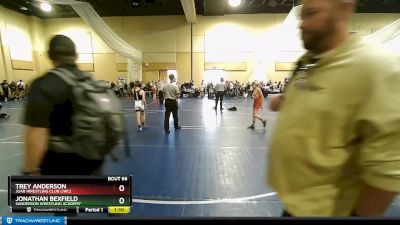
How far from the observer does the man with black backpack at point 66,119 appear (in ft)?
5.08

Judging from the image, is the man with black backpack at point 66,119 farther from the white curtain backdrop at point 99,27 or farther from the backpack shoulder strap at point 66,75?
the white curtain backdrop at point 99,27

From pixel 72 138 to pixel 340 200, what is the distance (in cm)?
138

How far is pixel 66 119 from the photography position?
1.59 metres

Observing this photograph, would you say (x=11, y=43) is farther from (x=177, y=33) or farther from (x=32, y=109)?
(x=32, y=109)

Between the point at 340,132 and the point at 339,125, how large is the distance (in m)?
0.02

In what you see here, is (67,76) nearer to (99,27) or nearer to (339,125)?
(339,125)

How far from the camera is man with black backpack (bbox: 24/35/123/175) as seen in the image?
155cm

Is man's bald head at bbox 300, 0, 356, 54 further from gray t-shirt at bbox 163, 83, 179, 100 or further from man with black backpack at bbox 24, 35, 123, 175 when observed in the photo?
gray t-shirt at bbox 163, 83, 179, 100

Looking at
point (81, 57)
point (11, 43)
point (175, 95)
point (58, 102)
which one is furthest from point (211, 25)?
Result: point (58, 102)

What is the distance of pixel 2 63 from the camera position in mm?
19562

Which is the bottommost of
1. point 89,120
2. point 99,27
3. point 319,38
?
point 89,120
